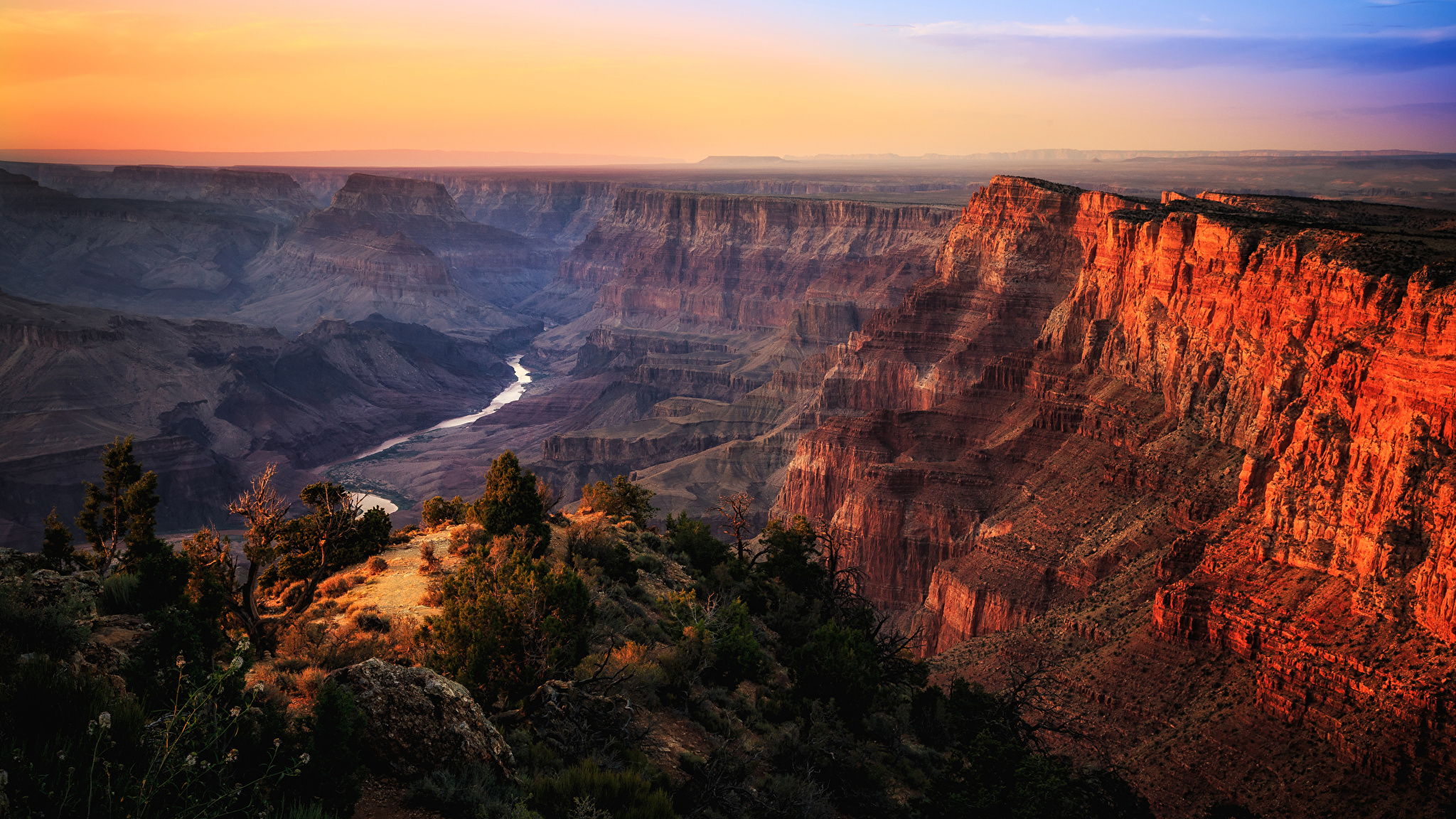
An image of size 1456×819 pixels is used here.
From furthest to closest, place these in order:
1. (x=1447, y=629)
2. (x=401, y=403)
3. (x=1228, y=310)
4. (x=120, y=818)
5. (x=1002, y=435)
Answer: (x=401, y=403) → (x=1002, y=435) → (x=1228, y=310) → (x=1447, y=629) → (x=120, y=818)

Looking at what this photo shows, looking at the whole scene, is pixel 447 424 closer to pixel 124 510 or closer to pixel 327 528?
pixel 124 510

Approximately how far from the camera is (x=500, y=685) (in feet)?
60.7

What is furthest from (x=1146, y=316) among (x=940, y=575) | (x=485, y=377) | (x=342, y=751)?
(x=485, y=377)

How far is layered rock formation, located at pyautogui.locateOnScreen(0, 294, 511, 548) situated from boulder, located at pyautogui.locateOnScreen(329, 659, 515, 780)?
92.7 meters

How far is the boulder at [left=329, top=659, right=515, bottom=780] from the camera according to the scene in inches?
559

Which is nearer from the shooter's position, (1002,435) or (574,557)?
(574,557)

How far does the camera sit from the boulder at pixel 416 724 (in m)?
14.2

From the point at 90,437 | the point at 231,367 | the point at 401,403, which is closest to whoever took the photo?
the point at 90,437

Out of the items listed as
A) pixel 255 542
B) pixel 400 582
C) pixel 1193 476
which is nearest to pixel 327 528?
pixel 400 582

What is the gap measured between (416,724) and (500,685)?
4.16 meters

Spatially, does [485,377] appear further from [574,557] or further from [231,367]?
[574,557]

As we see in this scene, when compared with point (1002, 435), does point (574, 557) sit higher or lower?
higher

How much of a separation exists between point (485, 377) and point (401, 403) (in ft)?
106

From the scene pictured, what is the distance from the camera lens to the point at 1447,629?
2912 cm
